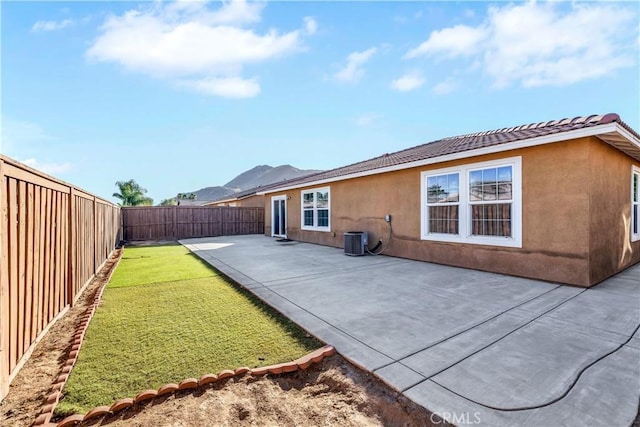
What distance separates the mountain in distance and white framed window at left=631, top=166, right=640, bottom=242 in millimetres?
63695

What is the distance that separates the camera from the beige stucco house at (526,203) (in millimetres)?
5691

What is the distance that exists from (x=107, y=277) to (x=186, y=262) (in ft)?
7.64

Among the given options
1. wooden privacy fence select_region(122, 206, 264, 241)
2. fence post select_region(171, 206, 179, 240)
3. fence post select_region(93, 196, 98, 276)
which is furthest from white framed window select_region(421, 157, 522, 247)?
fence post select_region(171, 206, 179, 240)

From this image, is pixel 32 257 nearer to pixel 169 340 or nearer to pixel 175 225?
pixel 169 340

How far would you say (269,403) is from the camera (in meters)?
2.45

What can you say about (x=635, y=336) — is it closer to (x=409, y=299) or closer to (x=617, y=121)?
(x=409, y=299)

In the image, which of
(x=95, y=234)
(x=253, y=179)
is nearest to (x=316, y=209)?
(x=95, y=234)

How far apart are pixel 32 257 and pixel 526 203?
8.50 meters

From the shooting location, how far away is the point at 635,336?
353 centimetres

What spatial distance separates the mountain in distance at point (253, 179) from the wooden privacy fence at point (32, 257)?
6576cm

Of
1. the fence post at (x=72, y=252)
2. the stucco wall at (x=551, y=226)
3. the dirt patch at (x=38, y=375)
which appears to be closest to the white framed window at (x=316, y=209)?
the stucco wall at (x=551, y=226)

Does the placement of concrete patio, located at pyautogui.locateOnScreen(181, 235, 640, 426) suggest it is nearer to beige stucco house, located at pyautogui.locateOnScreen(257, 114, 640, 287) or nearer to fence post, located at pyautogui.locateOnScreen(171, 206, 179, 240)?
beige stucco house, located at pyautogui.locateOnScreen(257, 114, 640, 287)

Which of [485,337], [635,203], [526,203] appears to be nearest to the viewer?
[485,337]

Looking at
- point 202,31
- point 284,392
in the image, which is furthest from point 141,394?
point 202,31
